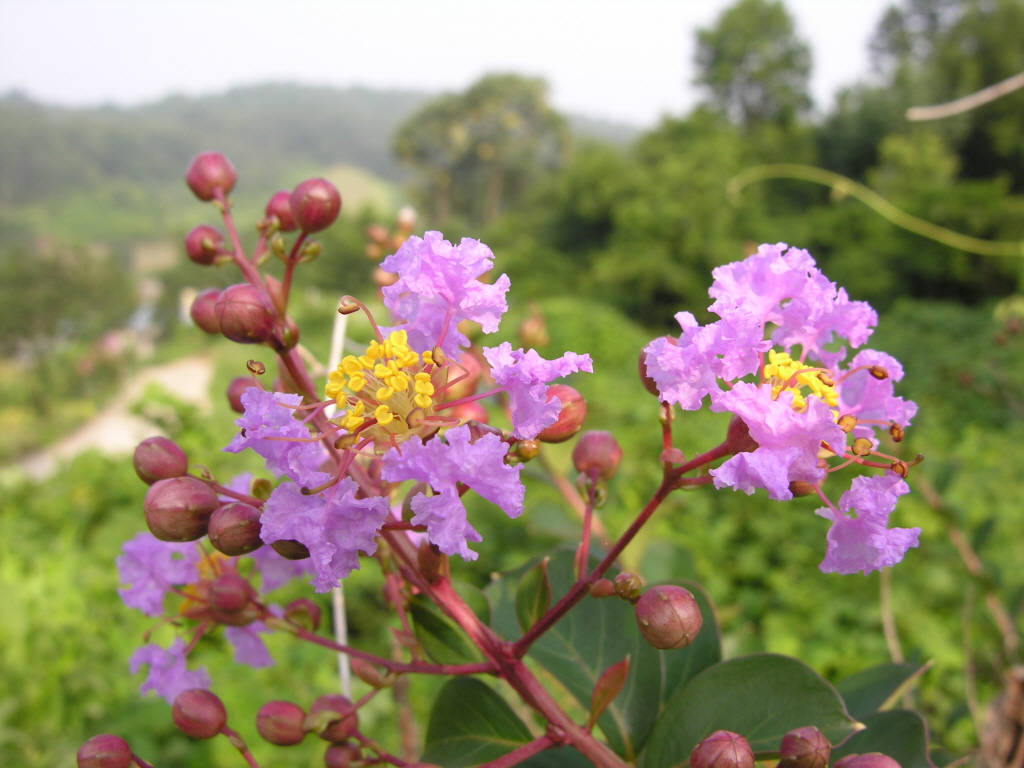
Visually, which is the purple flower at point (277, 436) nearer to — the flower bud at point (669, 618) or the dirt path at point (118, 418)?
the flower bud at point (669, 618)

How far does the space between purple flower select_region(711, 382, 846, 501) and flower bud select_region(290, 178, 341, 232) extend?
1.25 feet

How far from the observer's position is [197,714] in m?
0.61

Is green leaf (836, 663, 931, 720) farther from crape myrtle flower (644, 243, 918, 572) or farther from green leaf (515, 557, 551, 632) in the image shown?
green leaf (515, 557, 551, 632)

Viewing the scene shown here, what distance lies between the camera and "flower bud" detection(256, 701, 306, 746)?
592 mm

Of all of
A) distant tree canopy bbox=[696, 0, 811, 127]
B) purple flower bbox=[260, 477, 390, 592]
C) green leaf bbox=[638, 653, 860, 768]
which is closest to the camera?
purple flower bbox=[260, 477, 390, 592]

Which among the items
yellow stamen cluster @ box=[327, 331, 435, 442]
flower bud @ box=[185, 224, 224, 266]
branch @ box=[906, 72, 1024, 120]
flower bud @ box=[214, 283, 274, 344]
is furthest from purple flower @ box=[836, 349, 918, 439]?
branch @ box=[906, 72, 1024, 120]

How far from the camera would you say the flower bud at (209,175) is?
69 cm

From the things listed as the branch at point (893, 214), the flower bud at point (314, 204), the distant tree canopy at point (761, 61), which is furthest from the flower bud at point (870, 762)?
the distant tree canopy at point (761, 61)

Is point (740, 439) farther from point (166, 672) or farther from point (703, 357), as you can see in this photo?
point (166, 672)

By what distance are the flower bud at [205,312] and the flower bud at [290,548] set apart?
23 centimetres

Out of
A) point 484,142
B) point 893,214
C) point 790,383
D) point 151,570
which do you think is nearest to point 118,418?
point 893,214

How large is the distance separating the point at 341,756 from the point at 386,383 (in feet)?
1.04

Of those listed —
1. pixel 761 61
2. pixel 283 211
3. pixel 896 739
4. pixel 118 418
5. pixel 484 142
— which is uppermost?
pixel 761 61

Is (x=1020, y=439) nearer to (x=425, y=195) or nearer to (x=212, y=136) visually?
(x=425, y=195)
